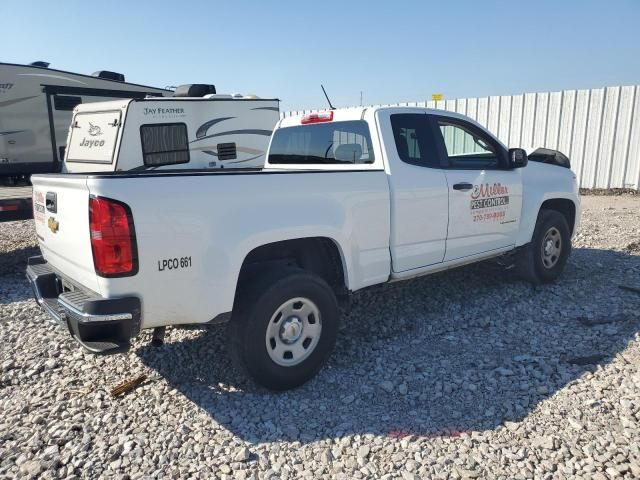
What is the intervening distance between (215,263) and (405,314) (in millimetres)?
2513

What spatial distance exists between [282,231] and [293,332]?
0.75 m

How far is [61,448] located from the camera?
294cm

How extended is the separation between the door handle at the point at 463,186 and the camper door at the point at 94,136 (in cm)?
482

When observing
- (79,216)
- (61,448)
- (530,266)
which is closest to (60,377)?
(61,448)

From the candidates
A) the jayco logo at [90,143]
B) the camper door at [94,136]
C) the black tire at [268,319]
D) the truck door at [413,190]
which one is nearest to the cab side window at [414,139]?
the truck door at [413,190]

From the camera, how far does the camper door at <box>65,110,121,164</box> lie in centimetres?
695

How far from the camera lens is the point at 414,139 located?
436cm

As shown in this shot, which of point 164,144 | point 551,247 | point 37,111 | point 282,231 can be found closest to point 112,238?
point 282,231

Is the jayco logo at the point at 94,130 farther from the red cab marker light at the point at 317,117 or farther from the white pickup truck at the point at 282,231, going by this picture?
the red cab marker light at the point at 317,117

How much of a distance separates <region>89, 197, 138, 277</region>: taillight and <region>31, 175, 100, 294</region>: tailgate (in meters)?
0.07

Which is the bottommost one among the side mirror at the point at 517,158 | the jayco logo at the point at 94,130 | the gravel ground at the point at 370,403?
the gravel ground at the point at 370,403

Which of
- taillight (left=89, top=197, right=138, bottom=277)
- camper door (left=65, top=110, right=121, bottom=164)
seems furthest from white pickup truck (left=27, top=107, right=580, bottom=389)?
camper door (left=65, top=110, right=121, bottom=164)

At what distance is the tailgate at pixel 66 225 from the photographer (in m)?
2.88

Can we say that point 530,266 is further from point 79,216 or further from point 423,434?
point 79,216
